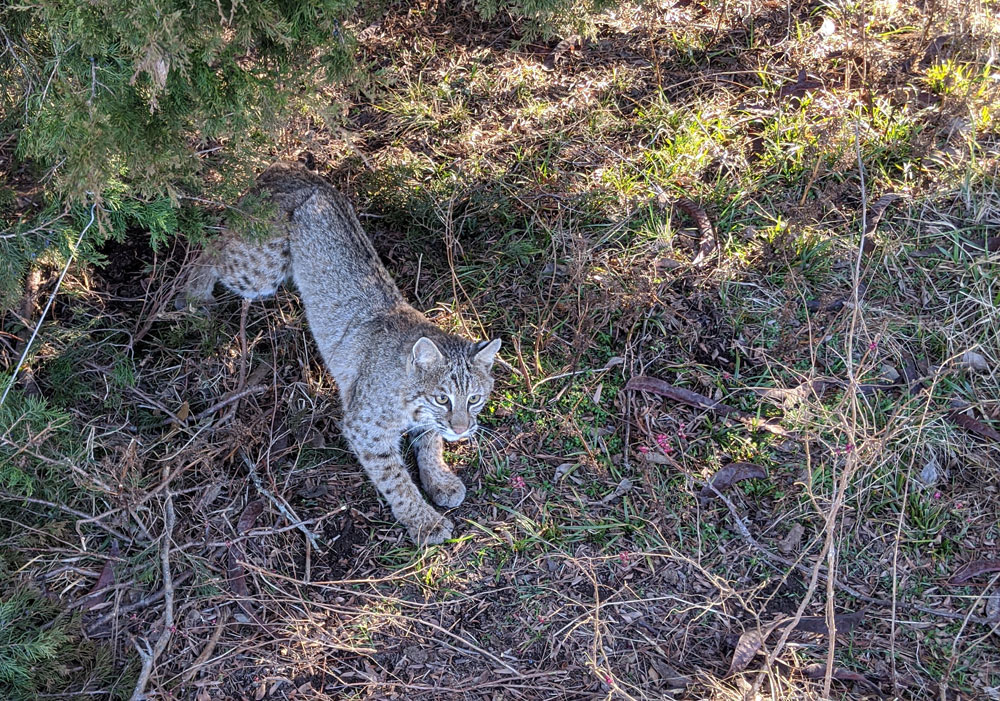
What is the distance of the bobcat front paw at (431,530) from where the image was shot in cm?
465

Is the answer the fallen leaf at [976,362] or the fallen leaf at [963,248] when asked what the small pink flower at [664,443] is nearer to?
the fallen leaf at [976,362]

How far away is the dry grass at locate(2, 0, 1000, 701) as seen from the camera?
13.5ft

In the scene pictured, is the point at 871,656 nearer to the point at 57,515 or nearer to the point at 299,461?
the point at 299,461

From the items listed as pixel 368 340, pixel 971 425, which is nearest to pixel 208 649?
pixel 368 340

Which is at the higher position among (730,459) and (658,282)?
(658,282)

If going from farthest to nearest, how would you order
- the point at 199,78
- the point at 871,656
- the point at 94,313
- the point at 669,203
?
the point at 669,203, the point at 94,313, the point at 871,656, the point at 199,78

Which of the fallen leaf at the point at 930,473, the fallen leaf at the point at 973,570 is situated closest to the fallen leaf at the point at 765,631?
the fallen leaf at the point at 973,570

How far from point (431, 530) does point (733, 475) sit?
1.82m

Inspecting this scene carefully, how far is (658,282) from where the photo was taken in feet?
17.6

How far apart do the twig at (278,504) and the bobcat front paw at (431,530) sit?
55 cm

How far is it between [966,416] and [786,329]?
46.3 inches

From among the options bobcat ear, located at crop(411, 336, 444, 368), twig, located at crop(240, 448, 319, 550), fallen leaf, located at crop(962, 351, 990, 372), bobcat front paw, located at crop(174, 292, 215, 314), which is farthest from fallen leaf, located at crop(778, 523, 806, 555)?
bobcat front paw, located at crop(174, 292, 215, 314)

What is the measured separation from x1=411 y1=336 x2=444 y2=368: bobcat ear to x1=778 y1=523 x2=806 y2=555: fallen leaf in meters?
2.22

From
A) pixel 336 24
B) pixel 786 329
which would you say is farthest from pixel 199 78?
pixel 786 329
